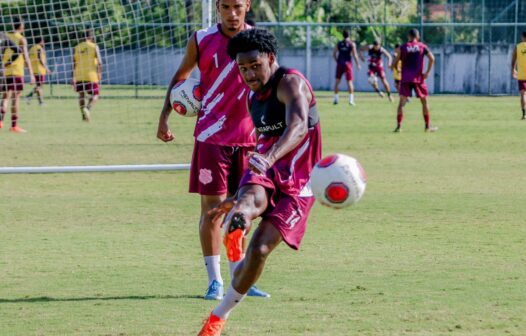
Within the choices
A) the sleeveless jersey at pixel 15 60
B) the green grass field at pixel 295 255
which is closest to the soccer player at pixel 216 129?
the green grass field at pixel 295 255

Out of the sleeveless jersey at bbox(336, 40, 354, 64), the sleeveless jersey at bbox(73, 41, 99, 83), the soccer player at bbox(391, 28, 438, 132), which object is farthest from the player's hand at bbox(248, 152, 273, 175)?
the sleeveless jersey at bbox(336, 40, 354, 64)

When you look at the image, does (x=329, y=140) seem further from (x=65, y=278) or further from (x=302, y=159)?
(x=302, y=159)

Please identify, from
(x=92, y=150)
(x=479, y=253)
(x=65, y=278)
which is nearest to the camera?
(x=65, y=278)

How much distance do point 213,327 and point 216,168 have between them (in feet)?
5.66

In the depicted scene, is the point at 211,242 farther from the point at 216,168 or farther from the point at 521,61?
the point at 521,61

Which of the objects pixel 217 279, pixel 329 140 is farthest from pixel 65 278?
pixel 329 140

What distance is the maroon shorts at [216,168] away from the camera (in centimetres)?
769

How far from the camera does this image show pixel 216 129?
772 cm

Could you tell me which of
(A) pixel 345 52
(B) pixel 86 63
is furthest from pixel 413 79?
(A) pixel 345 52

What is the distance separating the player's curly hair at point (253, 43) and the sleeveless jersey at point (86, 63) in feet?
42.3

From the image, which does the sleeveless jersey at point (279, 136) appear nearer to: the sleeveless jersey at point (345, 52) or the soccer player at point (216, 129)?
the soccer player at point (216, 129)

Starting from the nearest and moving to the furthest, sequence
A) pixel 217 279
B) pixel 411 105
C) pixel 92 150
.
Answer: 1. pixel 217 279
2. pixel 92 150
3. pixel 411 105

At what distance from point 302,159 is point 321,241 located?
347 cm

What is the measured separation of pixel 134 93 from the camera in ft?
88.9
